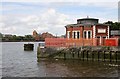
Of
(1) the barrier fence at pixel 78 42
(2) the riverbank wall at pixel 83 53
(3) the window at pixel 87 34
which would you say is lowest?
(2) the riverbank wall at pixel 83 53

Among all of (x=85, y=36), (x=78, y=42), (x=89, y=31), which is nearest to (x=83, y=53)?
(x=78, y=42)

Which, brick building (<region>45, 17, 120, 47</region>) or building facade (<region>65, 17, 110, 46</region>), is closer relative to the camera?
brick building (<region>45, 17, 120, 47</region>)

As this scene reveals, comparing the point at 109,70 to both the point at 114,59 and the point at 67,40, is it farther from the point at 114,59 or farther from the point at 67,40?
the point at 67,40

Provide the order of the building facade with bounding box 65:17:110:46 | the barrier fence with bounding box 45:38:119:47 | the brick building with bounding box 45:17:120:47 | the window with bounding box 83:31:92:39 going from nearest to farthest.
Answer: the barrier fence with bounding box 45:38:119:47
the brick building with bounding box 45:17:120:47
the building facade with bounding box 65:17:110:46
the window with bounding box 83:31:92:39

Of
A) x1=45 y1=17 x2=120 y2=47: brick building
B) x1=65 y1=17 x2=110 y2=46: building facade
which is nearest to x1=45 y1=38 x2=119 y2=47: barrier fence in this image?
x1=45 y1=17 x2=120 y2=47: brick building

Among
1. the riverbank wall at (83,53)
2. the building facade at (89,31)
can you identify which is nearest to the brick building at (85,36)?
the building facade at (89,31)

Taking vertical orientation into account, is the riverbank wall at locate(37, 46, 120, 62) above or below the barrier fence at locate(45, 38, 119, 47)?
below

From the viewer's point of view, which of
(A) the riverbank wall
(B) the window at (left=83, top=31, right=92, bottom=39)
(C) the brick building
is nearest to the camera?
(A) the riverbank wall

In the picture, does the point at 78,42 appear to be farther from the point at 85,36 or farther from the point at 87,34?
the point at 87,34

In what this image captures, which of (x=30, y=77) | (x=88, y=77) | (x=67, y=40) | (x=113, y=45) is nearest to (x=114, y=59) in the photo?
(x=113, y=45)

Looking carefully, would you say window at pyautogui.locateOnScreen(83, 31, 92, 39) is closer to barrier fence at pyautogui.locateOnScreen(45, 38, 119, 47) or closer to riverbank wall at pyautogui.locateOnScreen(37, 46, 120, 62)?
barrier fence at pyautogui.locateOnScreen(45, 38, 119, 47)

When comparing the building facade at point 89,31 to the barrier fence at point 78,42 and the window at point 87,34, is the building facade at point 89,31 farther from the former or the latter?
the barrier fence at point 78,42

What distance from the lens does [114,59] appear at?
4028cm

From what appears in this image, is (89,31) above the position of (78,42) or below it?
above
